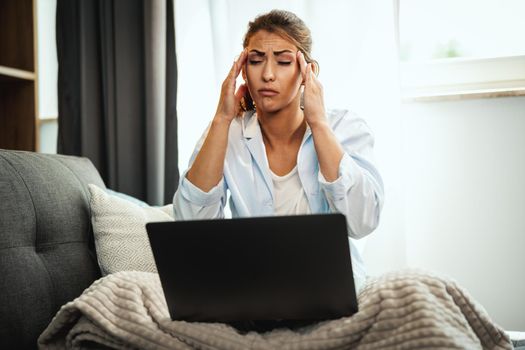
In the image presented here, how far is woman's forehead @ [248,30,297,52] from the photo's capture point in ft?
4.95

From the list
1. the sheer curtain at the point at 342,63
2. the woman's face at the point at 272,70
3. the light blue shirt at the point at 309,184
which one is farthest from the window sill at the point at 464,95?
the woman's face at the point at 272,70

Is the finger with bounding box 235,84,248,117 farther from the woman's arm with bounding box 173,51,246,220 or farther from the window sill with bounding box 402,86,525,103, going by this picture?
the window sill with bounding box 402,86,525,103

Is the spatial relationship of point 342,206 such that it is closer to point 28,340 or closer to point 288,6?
point 28,340

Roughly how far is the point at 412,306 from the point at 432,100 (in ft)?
4.13

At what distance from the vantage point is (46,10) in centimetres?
251

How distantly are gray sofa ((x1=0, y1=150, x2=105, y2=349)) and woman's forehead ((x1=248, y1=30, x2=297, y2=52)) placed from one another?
1.93 feet

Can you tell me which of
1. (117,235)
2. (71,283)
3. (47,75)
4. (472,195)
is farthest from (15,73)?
(472,195)

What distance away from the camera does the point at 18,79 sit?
2.20m

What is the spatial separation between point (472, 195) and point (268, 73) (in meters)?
0.94

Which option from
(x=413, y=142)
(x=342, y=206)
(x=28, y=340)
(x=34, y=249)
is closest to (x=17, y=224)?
(x=34, y=249)

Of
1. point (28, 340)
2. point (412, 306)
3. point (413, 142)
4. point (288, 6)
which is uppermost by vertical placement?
point (288, 6)

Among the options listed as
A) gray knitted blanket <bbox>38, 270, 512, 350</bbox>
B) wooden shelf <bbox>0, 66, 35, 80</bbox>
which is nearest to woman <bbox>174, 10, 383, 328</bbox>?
gray knitted blanket <bbox>38, 270, 512, 350</bbox>

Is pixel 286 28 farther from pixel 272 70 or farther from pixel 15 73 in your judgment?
pixel 15 73

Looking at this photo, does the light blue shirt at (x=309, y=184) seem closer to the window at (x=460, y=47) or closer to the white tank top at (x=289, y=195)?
the white tank top at (x=289, y=195)
